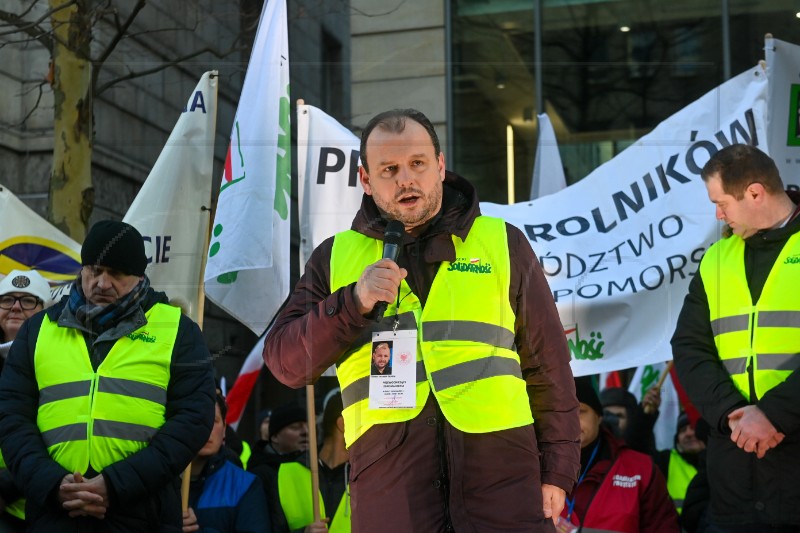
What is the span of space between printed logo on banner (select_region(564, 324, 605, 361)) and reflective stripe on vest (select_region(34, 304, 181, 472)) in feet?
7.66

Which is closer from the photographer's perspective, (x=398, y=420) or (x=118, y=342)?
(x=398, y=420)

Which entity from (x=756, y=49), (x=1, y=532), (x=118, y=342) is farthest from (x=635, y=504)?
(x=756, y=49)

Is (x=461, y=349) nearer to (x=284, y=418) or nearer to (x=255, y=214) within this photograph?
(x=255, y=214)

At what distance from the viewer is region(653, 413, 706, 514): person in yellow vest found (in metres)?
6.70

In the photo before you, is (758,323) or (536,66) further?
(536,66)

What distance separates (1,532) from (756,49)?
7.97 m

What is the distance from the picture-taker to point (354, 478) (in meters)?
3.03

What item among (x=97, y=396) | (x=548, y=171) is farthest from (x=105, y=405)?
(x=548, y=171)

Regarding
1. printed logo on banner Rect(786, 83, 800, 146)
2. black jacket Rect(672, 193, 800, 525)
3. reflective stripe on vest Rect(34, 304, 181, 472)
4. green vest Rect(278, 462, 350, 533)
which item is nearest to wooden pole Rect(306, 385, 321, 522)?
green vest Rect(278, 462, 350, 533)

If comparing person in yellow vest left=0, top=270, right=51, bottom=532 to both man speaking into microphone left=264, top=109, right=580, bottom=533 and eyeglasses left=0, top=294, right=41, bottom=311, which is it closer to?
eyeglasses left=0, top=294, right=41, bottom=311

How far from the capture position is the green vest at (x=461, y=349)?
2.96m

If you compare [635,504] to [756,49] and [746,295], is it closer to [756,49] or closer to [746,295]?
[746,295]

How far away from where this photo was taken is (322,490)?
5930 mm

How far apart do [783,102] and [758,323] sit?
2682 mm
